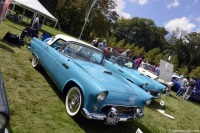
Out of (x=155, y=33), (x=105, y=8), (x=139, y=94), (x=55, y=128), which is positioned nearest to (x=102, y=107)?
(x=55, y=128)

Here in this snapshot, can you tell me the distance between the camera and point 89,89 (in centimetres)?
425

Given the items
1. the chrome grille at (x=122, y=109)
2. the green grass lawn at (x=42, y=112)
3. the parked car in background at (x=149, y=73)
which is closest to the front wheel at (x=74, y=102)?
the green grass lawn at (x=42, y=112)

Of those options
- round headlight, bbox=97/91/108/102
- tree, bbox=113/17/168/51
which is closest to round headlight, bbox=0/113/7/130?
round headlight, bbox=97/91/108/102

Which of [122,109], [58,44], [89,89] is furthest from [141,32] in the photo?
[89,89]

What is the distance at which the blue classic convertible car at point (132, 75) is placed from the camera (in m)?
8.02

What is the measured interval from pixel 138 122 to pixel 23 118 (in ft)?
10.1

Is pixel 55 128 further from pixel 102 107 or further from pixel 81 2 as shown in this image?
pixel 81 2

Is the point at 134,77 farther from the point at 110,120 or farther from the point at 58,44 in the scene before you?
the point at 110,120

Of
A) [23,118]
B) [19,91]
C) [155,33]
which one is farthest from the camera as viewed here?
[155,33]

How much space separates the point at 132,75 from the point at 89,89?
424 cm

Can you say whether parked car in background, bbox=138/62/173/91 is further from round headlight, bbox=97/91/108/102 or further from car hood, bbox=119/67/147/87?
round headlight, bbox=97/91/108/102

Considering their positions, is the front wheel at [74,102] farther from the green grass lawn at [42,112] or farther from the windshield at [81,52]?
the windshield at [81,52]

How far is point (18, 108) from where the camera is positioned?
4.31 metres

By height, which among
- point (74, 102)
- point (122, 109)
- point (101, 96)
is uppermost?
point (101, 96)
